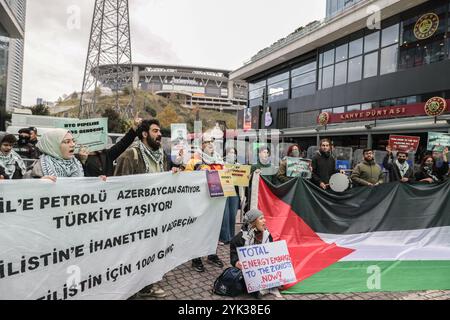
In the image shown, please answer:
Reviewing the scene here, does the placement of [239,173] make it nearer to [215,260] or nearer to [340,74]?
[215,260]

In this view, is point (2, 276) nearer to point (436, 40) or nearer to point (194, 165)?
point (194, 165)

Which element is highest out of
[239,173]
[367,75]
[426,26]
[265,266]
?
[426,26]

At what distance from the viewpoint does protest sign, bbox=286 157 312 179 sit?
19.3 feet

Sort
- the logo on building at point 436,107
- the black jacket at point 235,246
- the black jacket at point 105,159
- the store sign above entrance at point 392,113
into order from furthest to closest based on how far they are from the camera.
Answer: the store sign above entrance at point 392,113 < the logo on building at point 436,107 < the black jacket at point 105,159 < the black jacket at point 235,246

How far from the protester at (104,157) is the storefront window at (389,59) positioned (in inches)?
791

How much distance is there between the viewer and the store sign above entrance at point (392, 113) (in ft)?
48.6

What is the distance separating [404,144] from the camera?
8469 mm

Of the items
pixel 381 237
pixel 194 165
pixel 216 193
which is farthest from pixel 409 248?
pixel 194 165

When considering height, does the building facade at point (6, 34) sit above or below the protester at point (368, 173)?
above

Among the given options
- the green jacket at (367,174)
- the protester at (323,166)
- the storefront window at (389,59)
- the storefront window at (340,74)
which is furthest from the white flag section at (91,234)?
the storefront window at (340,74)

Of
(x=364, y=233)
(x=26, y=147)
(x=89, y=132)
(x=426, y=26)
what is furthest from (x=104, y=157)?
(x=426, y=26)

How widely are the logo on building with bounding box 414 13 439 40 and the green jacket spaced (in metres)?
15.8

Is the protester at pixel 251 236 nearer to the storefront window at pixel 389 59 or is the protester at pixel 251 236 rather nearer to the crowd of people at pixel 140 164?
the crowd of people at pixel 140 164

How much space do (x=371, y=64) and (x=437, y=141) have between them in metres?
14.3
